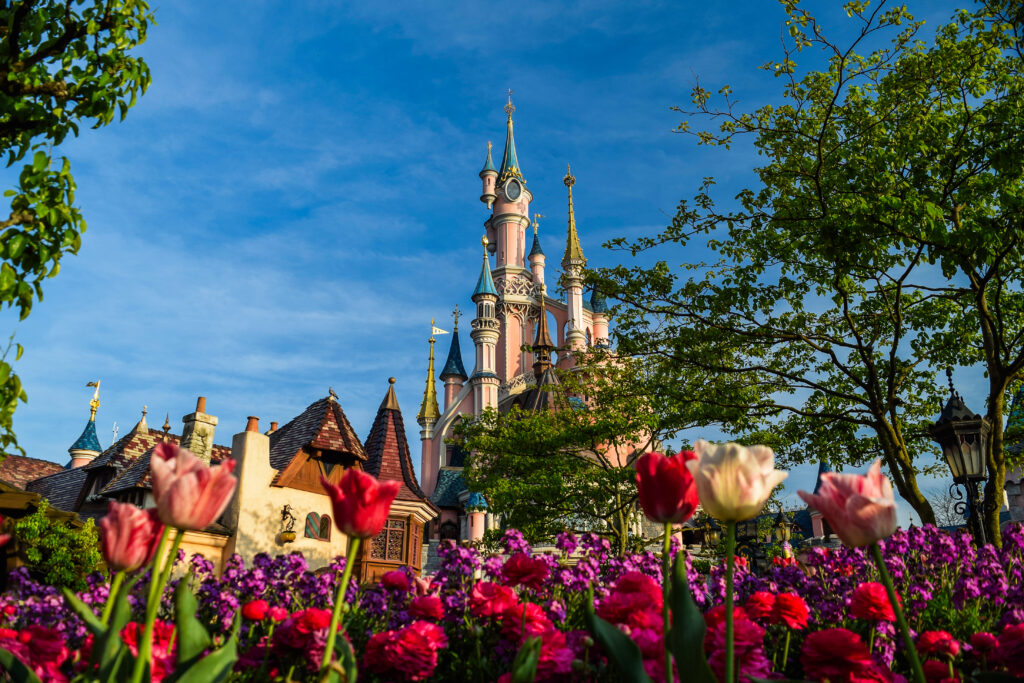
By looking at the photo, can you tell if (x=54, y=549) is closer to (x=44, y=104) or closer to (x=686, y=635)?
(x=44, y=104)

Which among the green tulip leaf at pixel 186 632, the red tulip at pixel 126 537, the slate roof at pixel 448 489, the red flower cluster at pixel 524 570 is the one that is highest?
the slate roof at pixel 448 489

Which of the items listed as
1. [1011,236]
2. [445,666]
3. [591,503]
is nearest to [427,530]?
[591,503]

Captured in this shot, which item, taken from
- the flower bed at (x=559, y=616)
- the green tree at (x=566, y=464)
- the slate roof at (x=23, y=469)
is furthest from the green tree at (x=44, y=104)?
the slate roof at (x=23, y=469)

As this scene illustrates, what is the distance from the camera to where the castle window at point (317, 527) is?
1945 cm

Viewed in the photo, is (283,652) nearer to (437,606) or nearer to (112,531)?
(437,606)

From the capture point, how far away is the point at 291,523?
1872cm

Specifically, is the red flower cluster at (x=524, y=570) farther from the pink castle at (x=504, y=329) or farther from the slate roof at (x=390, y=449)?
the pink castle at (x=504, y=329)

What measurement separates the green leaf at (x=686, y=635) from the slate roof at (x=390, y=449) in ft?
75.4

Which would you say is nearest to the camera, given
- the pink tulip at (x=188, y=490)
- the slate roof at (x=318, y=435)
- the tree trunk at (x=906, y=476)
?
the pink tulip at (x=188, y=490)

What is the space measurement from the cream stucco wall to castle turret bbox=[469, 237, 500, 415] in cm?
3558

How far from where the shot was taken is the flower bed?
2.70 meters

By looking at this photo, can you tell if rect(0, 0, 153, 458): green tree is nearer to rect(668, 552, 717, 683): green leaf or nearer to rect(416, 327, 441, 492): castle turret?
rect(668, 552, 717, 683): green leaf

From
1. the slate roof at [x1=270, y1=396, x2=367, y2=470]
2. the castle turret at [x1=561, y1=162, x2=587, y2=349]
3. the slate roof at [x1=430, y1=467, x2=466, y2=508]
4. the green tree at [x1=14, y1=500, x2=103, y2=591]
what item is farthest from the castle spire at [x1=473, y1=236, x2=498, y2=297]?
the green tree at [x1=14, y1=500, x2=103, y2=591]

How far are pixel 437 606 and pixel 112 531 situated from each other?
1.74 m
